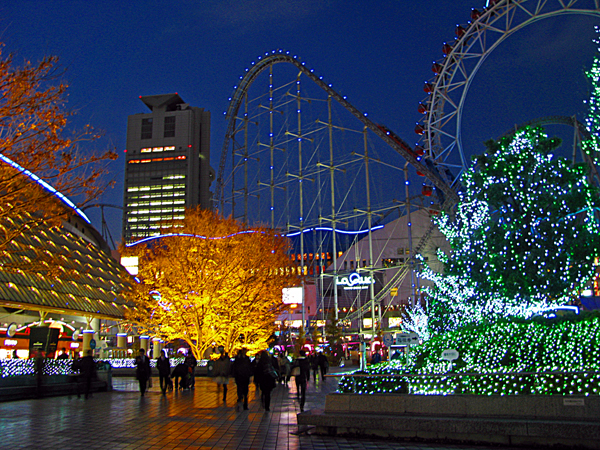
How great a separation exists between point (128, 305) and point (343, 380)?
85.2ft

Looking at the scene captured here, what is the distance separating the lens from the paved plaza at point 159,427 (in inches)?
333

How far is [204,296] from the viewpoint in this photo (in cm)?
2839

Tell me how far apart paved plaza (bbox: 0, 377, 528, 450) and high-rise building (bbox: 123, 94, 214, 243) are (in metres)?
159

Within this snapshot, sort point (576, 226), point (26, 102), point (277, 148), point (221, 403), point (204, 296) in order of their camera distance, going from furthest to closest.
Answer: point (277, 148) < point (204, 296) < point (576, 226) < point (221, 403) < point (26, 102)

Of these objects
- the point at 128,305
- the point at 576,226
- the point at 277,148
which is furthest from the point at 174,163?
the point at 576,226

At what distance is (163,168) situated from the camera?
173 meters

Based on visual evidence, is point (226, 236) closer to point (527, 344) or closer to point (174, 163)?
point (527, 344)

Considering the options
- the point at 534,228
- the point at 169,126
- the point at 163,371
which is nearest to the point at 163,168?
the point at 169,126

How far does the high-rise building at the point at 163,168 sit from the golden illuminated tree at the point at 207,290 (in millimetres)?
141710

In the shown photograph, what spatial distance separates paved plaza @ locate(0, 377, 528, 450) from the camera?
847 cm

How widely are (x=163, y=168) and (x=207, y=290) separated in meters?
151

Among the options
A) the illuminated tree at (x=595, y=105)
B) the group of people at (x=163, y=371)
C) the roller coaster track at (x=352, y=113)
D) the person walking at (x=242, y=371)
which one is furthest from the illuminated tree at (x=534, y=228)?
the roller coaster track at (x=352, y=113)

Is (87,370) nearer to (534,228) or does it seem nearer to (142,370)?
(142,370)

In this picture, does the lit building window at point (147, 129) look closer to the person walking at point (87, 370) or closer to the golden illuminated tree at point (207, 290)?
the golden illuminated tree at point (207, 290)
